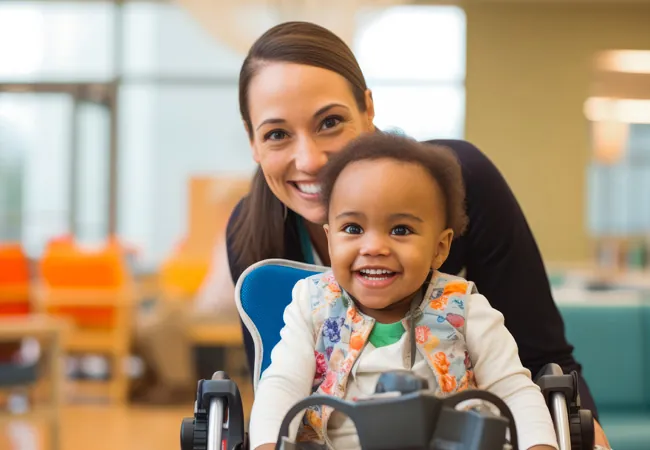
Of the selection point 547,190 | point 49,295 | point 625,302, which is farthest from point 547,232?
point 625,302

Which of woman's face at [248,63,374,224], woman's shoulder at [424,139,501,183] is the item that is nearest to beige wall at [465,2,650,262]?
woman's shoulder at [424,139,501,183]

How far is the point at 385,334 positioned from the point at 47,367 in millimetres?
3926

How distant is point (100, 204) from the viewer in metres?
11.3

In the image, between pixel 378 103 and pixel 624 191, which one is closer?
pixel 378 103

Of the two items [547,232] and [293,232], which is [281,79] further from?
[547,232]

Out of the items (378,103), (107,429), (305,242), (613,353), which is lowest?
(107,429)

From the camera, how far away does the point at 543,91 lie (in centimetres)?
1105

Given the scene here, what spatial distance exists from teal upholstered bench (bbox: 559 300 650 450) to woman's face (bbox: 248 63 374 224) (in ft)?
6.46

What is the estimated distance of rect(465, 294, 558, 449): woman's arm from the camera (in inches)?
52.7

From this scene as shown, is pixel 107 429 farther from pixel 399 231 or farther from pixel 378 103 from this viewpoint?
pixel 399 231

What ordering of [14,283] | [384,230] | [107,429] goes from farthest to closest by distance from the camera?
[14,283]
[107,429]
[384,230]

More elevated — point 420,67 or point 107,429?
point 420,67

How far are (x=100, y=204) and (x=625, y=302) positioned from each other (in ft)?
27.4

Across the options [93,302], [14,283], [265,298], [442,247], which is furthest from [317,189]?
[93,302]
